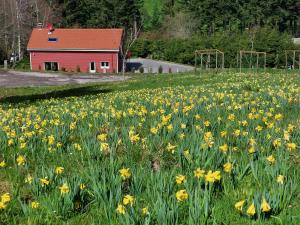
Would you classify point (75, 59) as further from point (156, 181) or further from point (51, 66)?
point (156, 181)

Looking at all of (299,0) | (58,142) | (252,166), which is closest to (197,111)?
(58,142)

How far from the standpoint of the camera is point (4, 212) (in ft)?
12.6

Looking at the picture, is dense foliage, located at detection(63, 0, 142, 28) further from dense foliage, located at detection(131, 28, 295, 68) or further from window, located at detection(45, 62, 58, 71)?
window, located at detection(45, 62, 58, 71)

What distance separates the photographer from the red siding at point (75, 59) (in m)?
65.5

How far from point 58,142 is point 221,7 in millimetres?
100527

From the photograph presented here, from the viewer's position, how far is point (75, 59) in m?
67.2

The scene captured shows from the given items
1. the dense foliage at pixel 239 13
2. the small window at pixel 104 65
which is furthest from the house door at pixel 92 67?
the dense foliage at pixel 239 13

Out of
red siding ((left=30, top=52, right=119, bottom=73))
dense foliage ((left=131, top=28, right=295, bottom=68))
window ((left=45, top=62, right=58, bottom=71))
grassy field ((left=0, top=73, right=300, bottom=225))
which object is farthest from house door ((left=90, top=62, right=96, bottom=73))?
grassy field ((left=0, top=73, right=300, bottom=225))

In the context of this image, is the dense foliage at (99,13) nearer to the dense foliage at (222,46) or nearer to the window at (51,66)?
the dense foliage at (222,46)

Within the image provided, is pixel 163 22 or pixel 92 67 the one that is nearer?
pixel 92 67

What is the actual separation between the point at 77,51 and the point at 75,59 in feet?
4.15

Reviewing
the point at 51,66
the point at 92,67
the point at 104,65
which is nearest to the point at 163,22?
the point at 92,67

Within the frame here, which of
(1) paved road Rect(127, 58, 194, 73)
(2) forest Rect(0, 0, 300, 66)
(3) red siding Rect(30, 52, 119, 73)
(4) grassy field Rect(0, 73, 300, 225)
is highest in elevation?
(2) forest Rect(0, 0, 300, 66)

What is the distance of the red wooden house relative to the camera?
6575 centimetres
